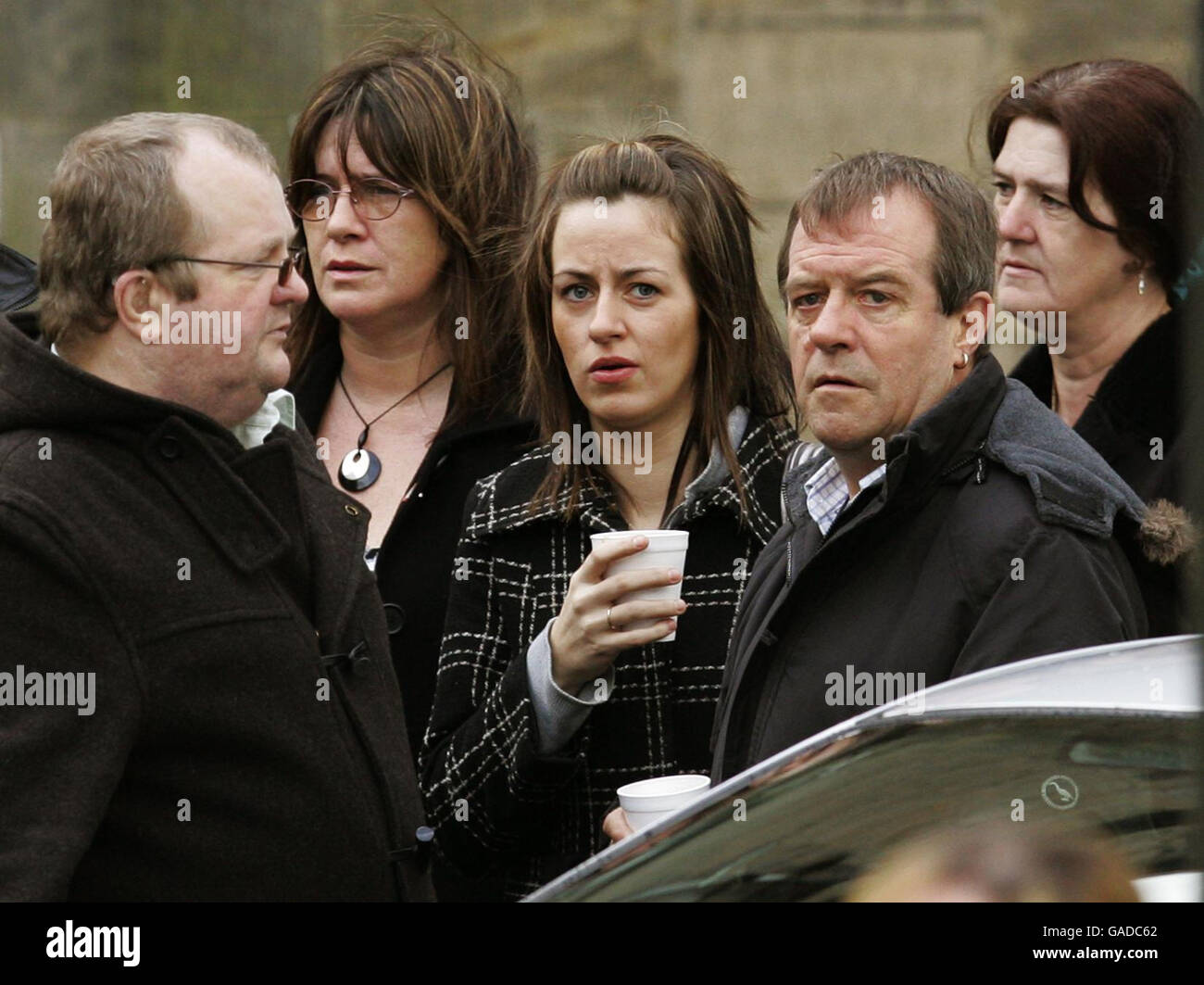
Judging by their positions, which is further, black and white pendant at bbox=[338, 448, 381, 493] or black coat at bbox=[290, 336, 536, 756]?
black and white pendant at bbox=[338, 448, 381, 493]

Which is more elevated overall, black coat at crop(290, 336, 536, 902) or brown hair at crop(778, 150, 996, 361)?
brown hair at crop(778, 150, 996, 361)

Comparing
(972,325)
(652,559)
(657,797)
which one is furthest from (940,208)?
(657,797)

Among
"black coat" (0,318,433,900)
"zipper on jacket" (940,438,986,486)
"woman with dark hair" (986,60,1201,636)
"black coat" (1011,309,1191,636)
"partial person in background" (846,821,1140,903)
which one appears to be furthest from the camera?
"woman with dark hair" (986,60,1201,636)

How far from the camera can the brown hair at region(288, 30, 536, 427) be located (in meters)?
4.25

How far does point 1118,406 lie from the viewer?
12.8 ft

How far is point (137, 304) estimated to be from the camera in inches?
121

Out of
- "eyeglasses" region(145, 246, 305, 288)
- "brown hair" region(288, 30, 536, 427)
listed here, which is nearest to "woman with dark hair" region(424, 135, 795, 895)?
"brown hair" region(288, 30, 536, 427)

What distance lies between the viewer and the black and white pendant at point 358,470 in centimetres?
426

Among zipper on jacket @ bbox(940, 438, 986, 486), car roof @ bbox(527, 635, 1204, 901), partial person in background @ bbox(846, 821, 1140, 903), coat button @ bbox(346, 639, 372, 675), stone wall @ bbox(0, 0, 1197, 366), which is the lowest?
partial person in background @ bbox(846, 821, 1140, 903)

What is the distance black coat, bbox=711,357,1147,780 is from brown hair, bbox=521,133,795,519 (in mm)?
622

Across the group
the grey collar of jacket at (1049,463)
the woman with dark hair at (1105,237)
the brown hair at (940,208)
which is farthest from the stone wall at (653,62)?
the grey collar of jacket at (1049,463)

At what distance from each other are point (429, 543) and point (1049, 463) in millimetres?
1546

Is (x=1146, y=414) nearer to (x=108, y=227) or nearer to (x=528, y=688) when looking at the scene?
(x=528, y=688)

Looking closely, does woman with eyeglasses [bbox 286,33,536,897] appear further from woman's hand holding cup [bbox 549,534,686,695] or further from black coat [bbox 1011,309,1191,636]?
black coat [bbox 1011,309,1191,636]
